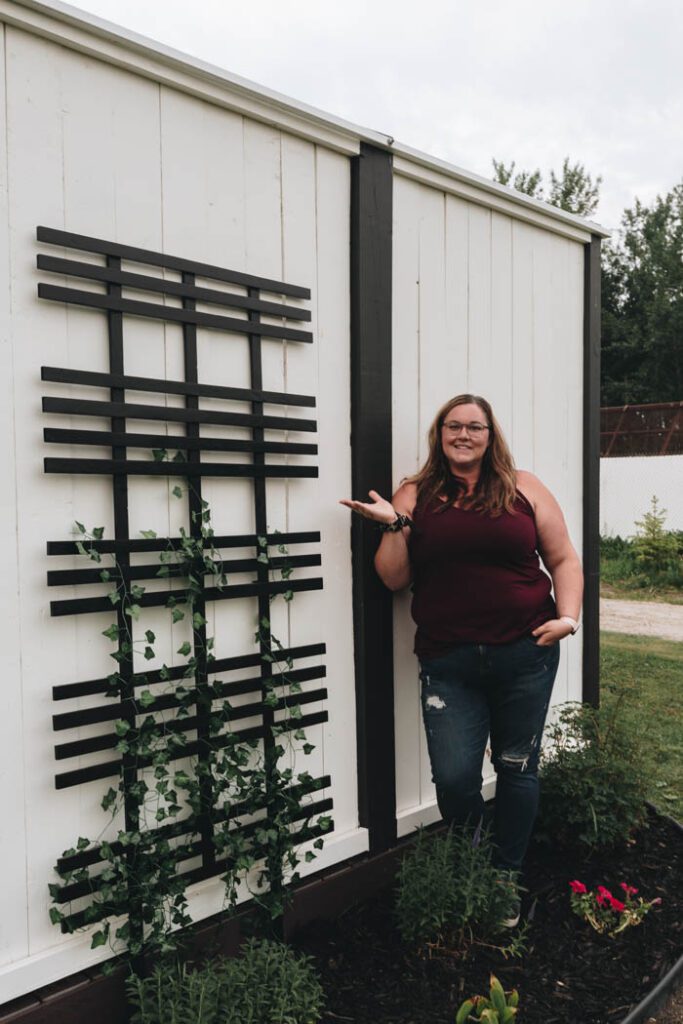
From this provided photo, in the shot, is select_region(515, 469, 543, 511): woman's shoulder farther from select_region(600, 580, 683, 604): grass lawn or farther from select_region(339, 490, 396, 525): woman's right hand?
select_region(600, 580, 683, 604): grass lawn

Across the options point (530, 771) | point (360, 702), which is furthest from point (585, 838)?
point (360, 702)

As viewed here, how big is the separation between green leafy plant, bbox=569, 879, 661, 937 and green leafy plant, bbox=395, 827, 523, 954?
287 mm

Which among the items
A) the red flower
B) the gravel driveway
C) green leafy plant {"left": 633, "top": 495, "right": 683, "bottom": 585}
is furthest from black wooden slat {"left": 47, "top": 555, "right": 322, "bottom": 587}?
green leafy plant {"left": 633, "top": 495, "right": 683, "bottom": 585}

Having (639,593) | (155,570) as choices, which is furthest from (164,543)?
(639,593)

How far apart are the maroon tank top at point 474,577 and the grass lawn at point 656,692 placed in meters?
1.03

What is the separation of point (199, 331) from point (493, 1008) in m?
2.00

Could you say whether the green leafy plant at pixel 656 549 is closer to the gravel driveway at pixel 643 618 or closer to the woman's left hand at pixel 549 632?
the gravel driveway at pixel 643 618

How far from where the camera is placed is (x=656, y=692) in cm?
561

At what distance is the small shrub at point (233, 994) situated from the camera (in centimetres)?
192

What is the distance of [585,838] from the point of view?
297 cm

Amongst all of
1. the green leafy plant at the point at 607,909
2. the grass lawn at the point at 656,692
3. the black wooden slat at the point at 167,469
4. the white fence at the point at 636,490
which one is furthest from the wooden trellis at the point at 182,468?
the white fence at the point at 636,490

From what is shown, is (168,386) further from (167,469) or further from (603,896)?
(603,896)

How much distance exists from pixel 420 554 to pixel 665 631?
5.78 m

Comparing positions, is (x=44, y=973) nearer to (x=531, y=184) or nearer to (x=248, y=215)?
(x=248, y=215)
